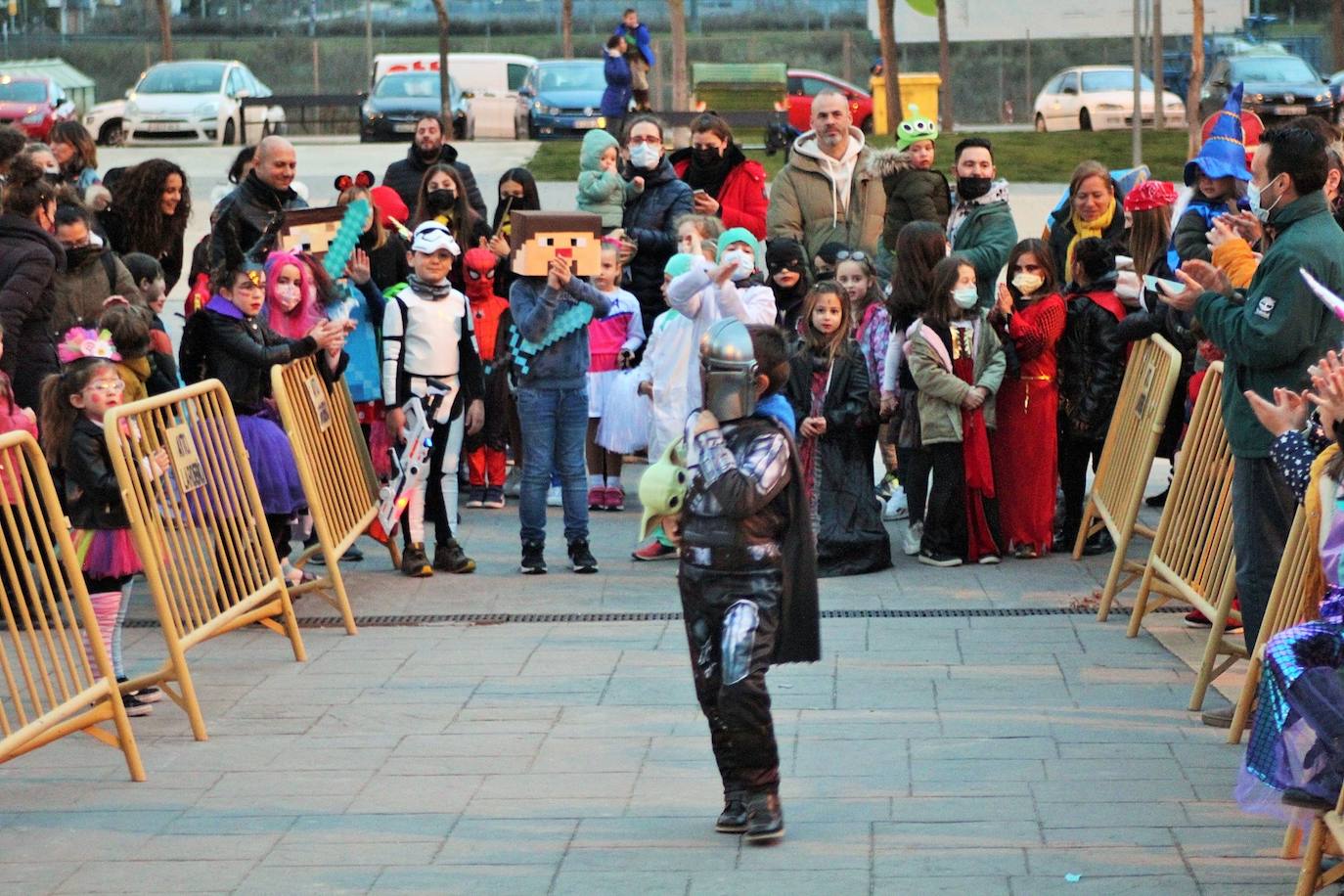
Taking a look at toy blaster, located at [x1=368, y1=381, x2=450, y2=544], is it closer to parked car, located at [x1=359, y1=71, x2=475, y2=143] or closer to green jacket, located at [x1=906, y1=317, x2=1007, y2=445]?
green jacket, located at [x1=906, y1=317, x2=1007, y2=445]

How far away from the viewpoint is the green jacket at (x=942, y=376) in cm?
970

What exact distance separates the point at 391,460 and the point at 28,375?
179 centimetres

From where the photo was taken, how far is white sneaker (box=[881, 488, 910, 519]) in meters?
11.2

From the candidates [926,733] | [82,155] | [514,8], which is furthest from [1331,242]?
[514,8]

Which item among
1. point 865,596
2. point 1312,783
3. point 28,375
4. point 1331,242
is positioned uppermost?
point 1331,242

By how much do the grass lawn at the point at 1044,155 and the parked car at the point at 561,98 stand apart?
613 millimetres

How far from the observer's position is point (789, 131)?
2567cm

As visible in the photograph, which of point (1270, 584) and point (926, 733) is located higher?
point (1270, 584)

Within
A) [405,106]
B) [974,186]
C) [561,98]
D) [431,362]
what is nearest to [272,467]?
[431,362]

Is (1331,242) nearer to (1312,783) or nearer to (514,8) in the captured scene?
(1312,783)

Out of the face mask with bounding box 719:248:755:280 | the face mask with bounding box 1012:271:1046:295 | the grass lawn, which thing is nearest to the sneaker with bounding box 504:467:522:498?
the face mask with bounding box 719:248:755:280

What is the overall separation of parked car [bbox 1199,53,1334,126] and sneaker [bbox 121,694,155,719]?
23887 mm

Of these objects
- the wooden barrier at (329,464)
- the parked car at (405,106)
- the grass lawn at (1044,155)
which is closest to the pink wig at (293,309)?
the wooden barrier at (329,464)

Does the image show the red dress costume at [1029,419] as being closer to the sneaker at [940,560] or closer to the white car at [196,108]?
the sneaker at [940,560]
